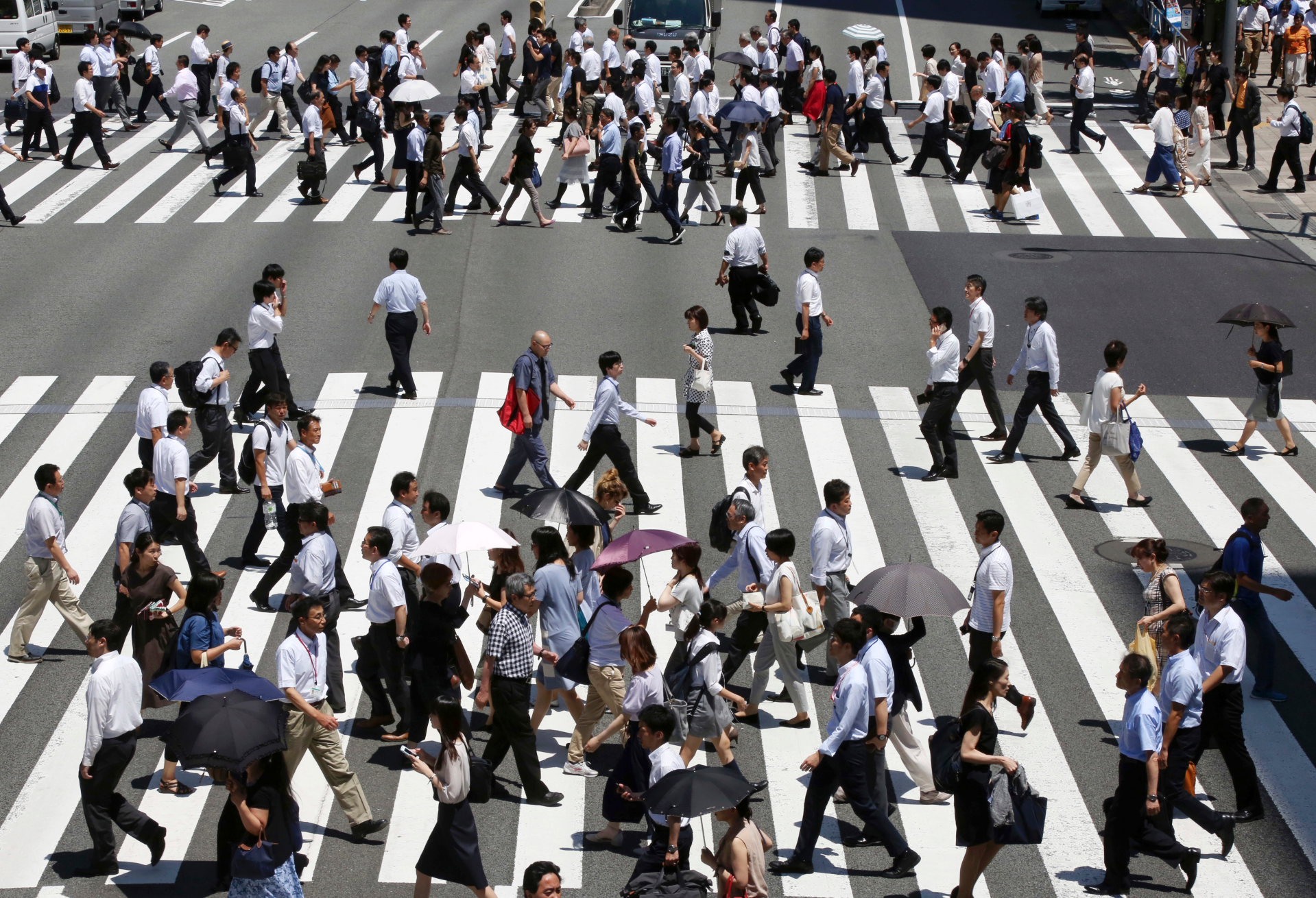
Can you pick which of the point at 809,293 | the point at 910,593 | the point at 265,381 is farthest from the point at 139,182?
the point at 910,593

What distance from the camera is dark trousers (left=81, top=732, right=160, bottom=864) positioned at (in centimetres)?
900

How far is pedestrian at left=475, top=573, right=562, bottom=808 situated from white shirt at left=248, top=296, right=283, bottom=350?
24.0 feet

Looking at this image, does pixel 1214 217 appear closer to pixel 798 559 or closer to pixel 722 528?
pixel 798 559

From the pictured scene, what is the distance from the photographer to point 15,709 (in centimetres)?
1119

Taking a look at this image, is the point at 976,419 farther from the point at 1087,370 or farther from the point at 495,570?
the point at 495,570

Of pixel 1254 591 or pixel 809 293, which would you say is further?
pixel 809 293

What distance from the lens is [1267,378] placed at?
1623 centimetres

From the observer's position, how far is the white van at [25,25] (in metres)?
35.4

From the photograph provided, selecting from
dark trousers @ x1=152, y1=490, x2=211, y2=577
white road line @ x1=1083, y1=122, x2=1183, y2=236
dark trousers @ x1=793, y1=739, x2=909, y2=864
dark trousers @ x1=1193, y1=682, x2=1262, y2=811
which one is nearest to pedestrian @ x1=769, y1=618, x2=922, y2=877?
dark trousers @ x1=793, y1=739, x2=909, y2=864

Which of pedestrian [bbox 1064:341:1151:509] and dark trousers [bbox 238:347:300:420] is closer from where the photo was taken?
pedestrian [bbox 1064:341:1151:509]

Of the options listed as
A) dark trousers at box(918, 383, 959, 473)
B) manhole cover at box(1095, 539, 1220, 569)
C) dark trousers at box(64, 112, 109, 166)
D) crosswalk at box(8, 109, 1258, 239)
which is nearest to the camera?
manhole cover at box(1095, 539, 1220, 569)

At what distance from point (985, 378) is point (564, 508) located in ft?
23.2

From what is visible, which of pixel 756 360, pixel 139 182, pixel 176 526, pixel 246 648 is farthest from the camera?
pixel 139 182

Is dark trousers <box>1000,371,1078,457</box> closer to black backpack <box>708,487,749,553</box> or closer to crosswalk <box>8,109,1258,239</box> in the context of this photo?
black backpack <box>708,487,749,553</box>
